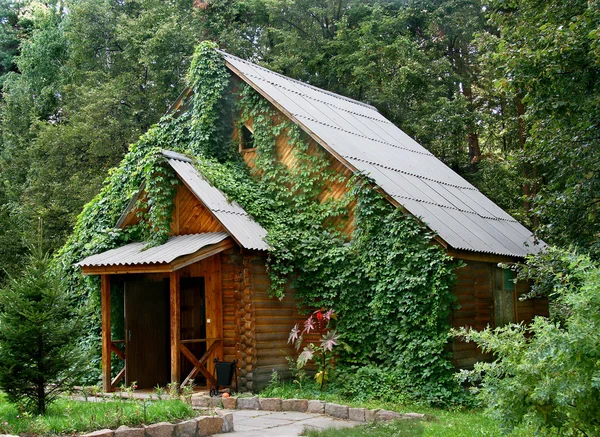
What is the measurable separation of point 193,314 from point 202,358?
5.47 ft

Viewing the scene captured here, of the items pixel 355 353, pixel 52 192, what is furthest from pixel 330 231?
pixel 52 192

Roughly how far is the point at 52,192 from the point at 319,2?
15033 millimetres

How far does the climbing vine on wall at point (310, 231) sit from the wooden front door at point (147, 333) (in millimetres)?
1147

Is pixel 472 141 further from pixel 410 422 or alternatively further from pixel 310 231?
pixel 410 422

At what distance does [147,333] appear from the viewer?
587 inches

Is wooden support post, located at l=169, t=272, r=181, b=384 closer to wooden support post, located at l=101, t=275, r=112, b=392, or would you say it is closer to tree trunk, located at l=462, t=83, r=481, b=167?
wooden support post, located at l=101, t=275, r=112, b=392

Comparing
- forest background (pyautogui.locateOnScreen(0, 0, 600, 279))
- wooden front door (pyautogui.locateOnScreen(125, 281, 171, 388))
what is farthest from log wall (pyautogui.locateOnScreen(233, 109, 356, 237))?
forest background (pyautogui.locateOnScreen(0, 0, 600, 279))

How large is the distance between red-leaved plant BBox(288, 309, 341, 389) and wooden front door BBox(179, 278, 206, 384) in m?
2.05

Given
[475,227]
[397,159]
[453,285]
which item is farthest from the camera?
[397,159]

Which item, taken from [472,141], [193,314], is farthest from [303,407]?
[472,141]

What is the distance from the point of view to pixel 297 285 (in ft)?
48.5

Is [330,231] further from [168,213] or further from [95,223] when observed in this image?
[95,223]

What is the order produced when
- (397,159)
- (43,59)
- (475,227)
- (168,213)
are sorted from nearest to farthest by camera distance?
(168,213)
(475,227)
(397,159)
(43,59)

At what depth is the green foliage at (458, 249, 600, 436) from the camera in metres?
6.41
